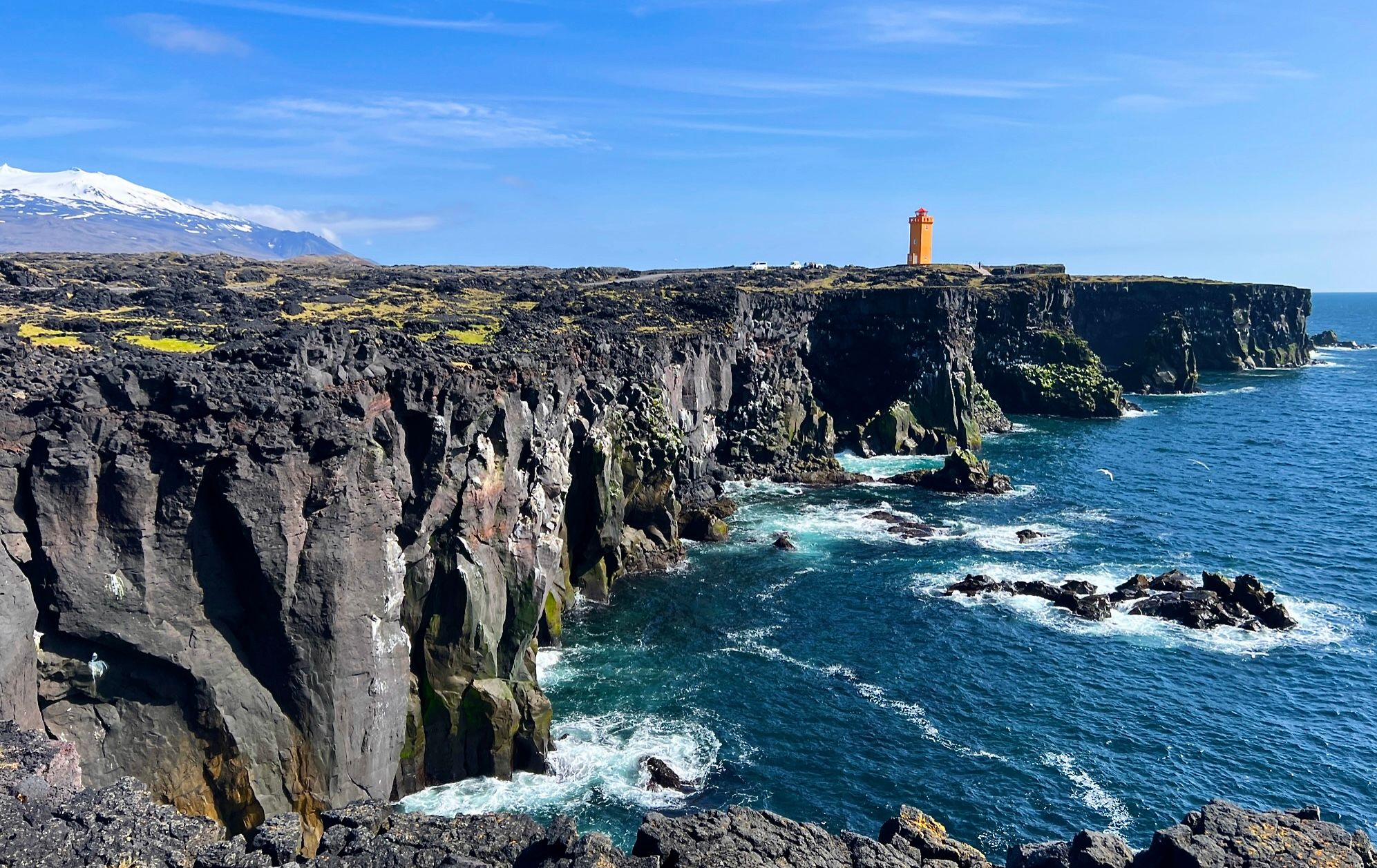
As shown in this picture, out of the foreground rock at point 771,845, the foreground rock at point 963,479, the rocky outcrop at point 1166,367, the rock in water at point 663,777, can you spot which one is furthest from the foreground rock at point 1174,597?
the rocky outcrop at point 1166,367

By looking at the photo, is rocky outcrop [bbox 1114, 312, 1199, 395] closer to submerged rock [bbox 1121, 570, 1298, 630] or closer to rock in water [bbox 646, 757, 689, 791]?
submerged rock [bbox 1121, 570, 1298, 630]

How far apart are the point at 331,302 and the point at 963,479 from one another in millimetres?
64145

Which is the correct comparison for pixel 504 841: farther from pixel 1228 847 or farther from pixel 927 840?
pixel 1228 847

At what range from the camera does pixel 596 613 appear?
203ft

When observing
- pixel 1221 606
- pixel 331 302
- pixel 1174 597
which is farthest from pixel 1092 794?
pixel 331 302

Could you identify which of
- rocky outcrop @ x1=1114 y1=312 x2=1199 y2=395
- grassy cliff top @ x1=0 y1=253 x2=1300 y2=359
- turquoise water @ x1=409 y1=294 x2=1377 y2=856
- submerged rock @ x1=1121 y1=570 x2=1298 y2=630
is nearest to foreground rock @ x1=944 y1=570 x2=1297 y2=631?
submerged rock @ x1=1121 y1=570 x2=1298 y2=630

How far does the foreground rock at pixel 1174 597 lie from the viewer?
60719 millimetres

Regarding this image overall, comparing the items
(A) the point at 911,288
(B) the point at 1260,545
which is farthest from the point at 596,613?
(A) the point at 911,288

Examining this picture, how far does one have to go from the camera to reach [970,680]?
52.8 meters

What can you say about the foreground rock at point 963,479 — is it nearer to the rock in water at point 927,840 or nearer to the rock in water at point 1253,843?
the rock in water at point 927,840

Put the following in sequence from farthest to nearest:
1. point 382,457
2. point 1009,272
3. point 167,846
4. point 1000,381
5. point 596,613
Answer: point 1009,272 → point 1000,381 → point 596,613 → point 382,457 → point 167,846

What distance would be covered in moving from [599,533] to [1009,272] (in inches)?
5580

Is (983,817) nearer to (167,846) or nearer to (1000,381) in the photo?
(167,846)

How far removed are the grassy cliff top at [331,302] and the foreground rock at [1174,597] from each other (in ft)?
124
